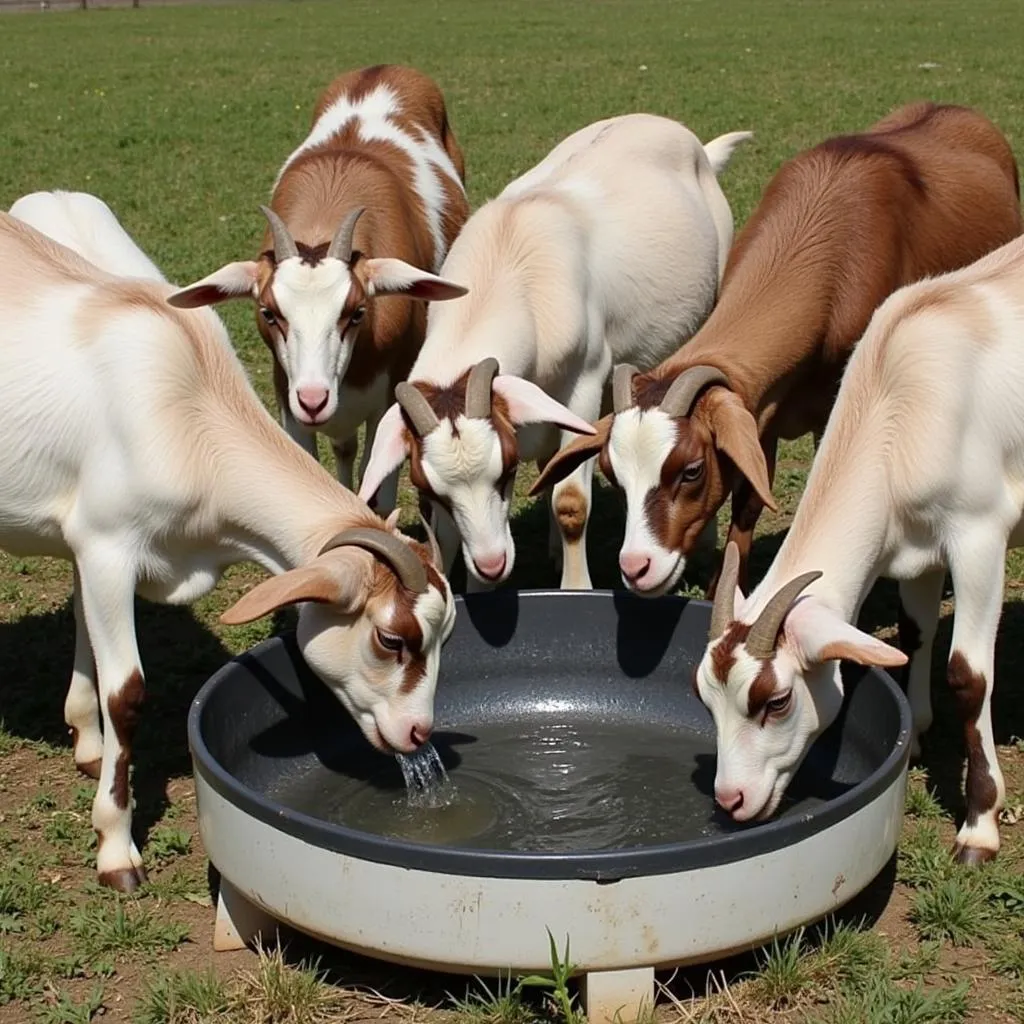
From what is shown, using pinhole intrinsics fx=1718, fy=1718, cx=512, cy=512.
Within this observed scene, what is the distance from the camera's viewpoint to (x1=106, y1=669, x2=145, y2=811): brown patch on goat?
541 cm

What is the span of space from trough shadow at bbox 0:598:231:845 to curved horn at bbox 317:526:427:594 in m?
1.41

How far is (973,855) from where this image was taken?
5.29 meters

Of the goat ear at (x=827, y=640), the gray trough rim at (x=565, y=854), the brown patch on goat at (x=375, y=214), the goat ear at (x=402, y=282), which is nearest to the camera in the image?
the gray trough rim at (x=565, y=854)

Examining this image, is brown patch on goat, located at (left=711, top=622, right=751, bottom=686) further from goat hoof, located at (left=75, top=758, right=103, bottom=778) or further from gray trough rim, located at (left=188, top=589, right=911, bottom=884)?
goat hoof, located at (left=75, top=758, right=103, bottom=778)

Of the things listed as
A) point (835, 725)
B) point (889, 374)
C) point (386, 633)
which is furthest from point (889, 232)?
point (386, 633)

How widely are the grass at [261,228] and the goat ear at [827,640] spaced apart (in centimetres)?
76

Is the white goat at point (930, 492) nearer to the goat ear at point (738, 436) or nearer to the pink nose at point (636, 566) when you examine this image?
the goat ear at point (738, 436)

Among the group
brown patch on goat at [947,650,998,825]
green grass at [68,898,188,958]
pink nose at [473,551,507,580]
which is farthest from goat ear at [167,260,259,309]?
brown patch on goat at [947,650,998,825]

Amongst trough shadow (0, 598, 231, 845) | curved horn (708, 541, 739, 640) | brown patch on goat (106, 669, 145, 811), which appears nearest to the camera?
curved horn (708, 541, 739, 640)

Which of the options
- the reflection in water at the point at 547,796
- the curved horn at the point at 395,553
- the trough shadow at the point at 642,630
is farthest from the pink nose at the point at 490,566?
the curved horn at the point at 395,553

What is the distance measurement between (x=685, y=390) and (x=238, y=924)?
235 centimetres

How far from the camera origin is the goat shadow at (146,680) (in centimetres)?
617

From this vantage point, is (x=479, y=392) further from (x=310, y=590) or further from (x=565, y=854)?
(x=565, y=854)

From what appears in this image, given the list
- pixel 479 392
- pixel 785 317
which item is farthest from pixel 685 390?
pixel 785 317
